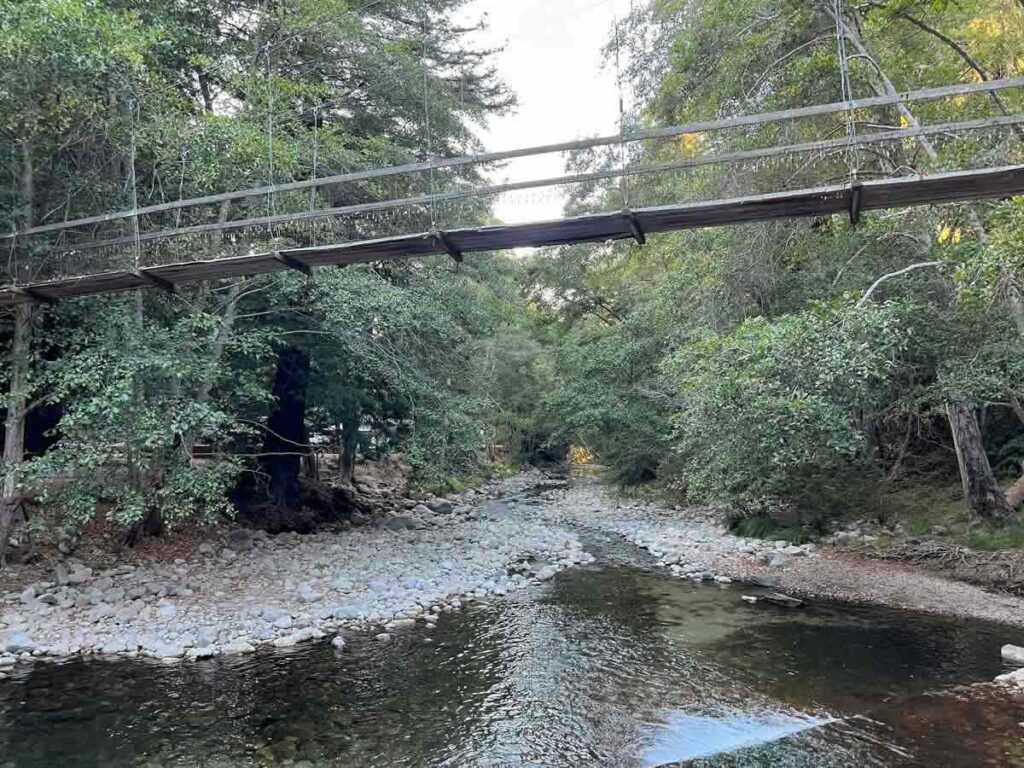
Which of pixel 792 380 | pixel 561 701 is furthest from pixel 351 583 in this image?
pixel 792 380

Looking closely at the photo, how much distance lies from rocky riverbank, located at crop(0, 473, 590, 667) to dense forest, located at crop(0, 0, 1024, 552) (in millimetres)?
971

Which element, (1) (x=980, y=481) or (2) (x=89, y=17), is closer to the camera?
(2) (x=89, y=17)

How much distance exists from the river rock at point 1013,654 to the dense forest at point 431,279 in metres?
2.16

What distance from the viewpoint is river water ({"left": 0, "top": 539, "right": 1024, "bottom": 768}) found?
4316mm

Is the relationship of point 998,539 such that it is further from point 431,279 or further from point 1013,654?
point 431,279

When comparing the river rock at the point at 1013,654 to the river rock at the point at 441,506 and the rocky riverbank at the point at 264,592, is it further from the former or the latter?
the river rock at the point at 441,506

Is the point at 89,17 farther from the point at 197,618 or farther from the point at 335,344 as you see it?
the point at 197,618

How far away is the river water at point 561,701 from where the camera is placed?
14.2ft

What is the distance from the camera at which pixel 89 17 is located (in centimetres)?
595

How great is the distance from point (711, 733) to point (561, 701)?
1.18 meters

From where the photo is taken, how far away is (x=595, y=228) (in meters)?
5.11

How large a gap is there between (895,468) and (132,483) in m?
11.7

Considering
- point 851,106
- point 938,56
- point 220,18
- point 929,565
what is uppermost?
point 220,18

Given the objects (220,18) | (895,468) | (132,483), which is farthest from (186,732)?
(895,468)
